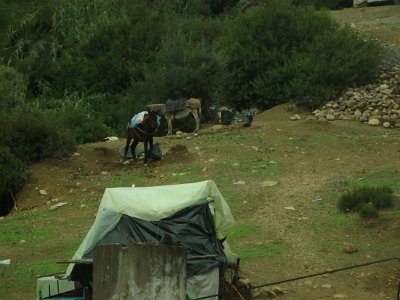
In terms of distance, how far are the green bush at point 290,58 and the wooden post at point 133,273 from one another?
19612 mm

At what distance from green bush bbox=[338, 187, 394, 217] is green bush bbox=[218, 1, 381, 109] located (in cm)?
1141

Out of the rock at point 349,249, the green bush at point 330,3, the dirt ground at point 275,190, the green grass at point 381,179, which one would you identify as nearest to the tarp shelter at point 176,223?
the dirt ground at point 275,190

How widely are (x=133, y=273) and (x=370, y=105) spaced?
19.2m

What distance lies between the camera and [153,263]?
10.5 meters

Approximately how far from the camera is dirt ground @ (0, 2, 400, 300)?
15109mm

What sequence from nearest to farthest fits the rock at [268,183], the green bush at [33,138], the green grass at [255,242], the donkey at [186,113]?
1. the green grass at [255,242]
2. the rock at [268,183]
3. the green bush at [33,138]
4. the donkey at [186,113]

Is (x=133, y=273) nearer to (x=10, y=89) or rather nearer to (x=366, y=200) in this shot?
(x=366, y=200)

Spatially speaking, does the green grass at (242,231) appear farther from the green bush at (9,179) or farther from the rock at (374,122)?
the rock at (374,122)

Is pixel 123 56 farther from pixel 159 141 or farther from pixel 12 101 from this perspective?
pixel 159 141

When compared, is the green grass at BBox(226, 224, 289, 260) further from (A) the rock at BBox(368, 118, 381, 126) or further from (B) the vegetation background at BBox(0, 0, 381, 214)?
(A) the rock at BBox(368, 118, 381, 126)

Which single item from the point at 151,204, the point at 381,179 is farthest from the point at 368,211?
the point at 151,204

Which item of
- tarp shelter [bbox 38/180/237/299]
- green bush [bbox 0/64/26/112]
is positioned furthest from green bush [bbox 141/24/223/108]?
tarp shelter [bbox 38/180/237/299]

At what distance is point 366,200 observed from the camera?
18.0 meters

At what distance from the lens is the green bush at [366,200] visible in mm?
17750
